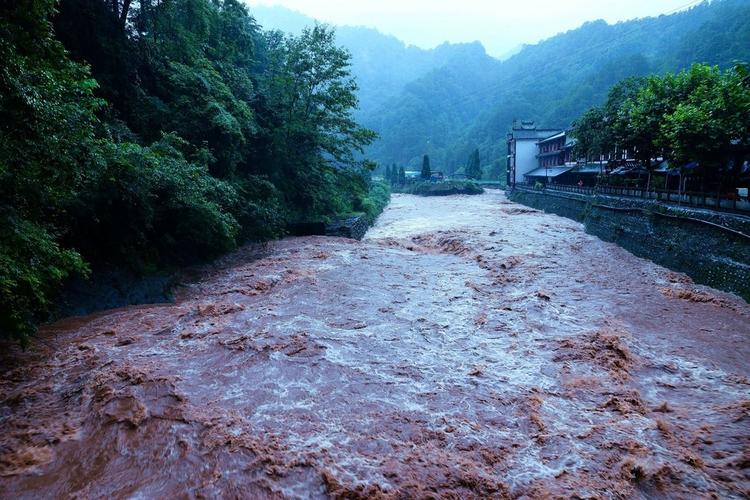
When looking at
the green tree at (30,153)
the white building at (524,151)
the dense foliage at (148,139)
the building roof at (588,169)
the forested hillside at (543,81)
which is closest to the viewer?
the green tree at (30,153)

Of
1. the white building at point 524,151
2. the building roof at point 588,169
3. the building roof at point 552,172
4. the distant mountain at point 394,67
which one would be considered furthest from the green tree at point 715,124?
the distant mountain at point 394,67

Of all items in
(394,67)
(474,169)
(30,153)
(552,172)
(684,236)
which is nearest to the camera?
(30,153)

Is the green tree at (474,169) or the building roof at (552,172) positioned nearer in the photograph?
the building roof at (552,172)

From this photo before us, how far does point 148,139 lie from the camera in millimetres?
17125

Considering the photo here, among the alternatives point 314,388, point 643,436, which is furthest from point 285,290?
point 643,436

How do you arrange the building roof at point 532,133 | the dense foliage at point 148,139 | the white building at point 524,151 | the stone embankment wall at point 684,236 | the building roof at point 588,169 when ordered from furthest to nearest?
the building roof at point 532,133, the white building at point 524,151, the building roof at point 588,169, the stone embankment wall at point 684,236, the dense foliage at point 148,139

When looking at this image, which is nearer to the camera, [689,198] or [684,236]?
[684,236]

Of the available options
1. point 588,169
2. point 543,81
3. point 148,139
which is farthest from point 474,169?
point 148,139

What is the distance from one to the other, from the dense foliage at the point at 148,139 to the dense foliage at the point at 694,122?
14043 mm

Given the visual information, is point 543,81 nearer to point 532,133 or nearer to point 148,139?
point 532,133

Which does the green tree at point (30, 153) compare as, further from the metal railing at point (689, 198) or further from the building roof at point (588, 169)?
the building roof at point (588, 169)

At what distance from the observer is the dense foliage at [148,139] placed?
23.8ft

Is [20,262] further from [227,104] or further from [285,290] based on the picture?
[227,104]

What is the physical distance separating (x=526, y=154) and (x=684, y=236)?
151 feet
